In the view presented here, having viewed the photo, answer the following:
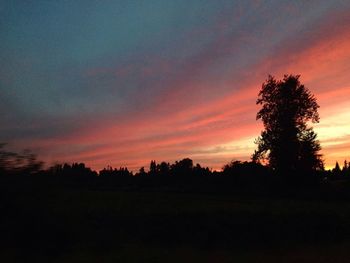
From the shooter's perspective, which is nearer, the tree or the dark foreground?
the dark foreground

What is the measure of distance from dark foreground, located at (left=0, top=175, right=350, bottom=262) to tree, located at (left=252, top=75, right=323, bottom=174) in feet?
74.1

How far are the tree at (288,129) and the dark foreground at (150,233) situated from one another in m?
22.6

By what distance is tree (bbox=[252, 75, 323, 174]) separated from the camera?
39562mm

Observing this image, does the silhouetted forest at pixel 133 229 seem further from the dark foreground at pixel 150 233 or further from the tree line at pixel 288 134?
the tree line at pixel 288 134

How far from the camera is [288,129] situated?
40.2 m

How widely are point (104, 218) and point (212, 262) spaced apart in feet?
19.0

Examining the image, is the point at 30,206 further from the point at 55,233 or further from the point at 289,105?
the point at 289,105

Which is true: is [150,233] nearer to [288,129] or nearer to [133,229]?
[133,229]

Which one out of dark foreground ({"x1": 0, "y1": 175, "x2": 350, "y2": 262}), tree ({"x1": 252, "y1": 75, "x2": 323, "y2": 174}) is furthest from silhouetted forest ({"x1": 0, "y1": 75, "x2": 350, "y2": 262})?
tree ({"x1": 252, "y1": 75, "x2": 323, "y2": 174})

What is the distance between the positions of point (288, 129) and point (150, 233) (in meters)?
28.7

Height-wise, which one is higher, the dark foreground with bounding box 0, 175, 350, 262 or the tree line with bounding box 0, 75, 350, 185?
the tree line with bounding box 0, 75, 350, 185

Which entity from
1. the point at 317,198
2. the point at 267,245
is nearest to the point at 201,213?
the point at 267,245

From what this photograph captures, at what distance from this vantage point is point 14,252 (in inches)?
374

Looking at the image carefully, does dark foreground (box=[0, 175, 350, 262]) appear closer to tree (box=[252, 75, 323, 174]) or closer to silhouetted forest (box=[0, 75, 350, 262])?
silhouetted forest (box=[0, 75, 350, 262])
